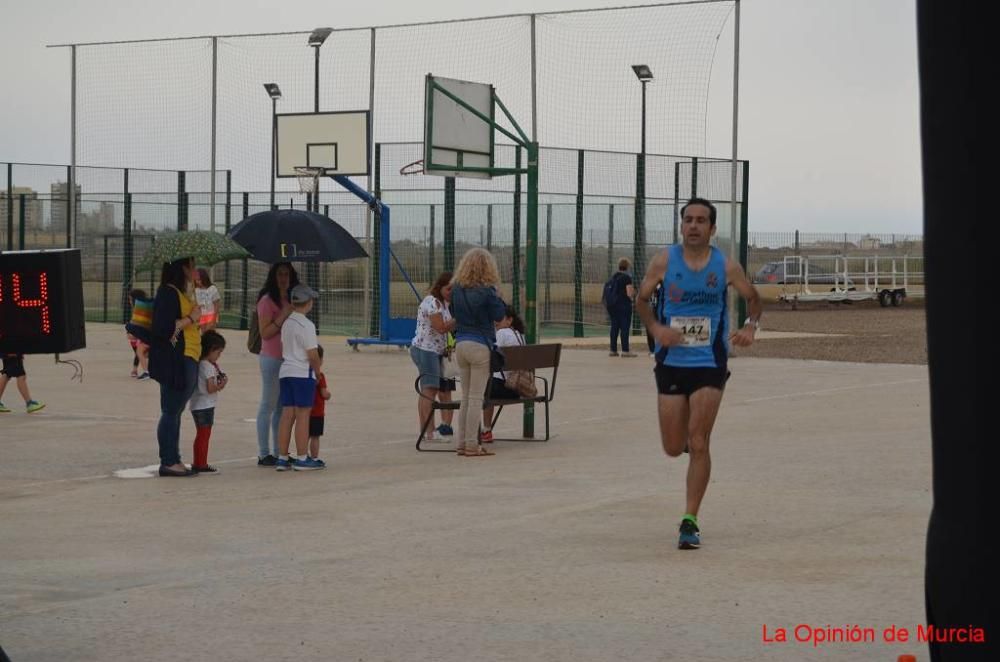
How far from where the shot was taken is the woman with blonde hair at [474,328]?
12062 millimetres

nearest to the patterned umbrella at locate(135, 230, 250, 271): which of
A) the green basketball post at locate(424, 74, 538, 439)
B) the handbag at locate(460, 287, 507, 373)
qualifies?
the handbag at locate(460, 287, 507, 373)

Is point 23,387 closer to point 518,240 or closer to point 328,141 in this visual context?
point 328,141

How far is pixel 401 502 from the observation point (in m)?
9.55

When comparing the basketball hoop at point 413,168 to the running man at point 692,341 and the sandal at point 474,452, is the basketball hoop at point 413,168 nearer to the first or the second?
the sandal at point 474,452

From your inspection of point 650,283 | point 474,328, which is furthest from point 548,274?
point 650,283

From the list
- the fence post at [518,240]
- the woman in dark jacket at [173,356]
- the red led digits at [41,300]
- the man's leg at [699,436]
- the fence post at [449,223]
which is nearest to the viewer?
the red led digits at [41,300]

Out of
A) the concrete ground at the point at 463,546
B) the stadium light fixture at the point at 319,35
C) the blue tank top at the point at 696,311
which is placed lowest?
the concrete ground at the point at 463,546

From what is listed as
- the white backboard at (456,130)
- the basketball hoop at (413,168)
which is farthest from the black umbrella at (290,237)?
the basketball hoop at (413,168)

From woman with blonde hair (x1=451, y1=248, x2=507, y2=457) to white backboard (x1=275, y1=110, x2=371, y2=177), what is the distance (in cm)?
1624

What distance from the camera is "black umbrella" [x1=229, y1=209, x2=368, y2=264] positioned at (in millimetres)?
14578

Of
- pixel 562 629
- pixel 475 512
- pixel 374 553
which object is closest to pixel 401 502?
pixel 475 512

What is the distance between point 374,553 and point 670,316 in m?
1.97

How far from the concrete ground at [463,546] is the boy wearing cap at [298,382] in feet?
0.78

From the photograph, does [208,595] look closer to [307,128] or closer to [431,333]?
[431,333]
